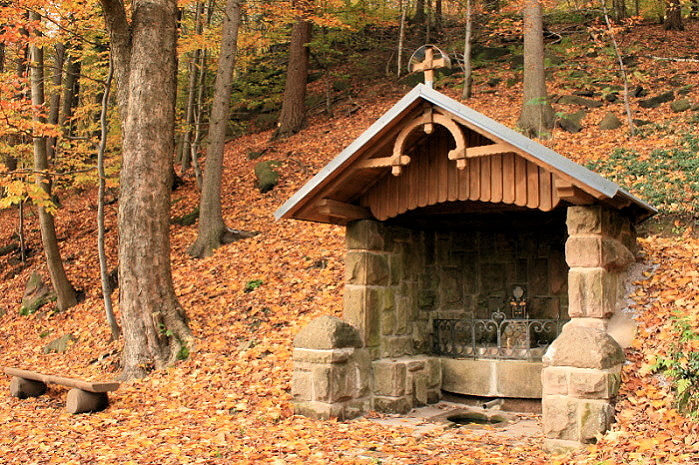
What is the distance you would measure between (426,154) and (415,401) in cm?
289

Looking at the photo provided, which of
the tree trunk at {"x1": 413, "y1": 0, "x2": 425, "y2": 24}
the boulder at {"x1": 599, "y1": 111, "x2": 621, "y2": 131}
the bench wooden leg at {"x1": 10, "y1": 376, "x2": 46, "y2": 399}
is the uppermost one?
the tree trunk at {"x1": 413, "y1": 0, "x2": 425, "y2": 24}

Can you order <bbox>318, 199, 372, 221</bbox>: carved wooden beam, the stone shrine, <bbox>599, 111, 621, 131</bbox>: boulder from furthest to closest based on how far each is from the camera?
<bbox>599, 111, 621, 131</bbox>: boulder
<bbox>318, 199, 372, 221</bbox>: carved wooden beam
the stone shrine

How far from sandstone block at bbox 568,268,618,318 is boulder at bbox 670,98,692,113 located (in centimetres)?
899

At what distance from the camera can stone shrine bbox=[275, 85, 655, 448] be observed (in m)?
5.62

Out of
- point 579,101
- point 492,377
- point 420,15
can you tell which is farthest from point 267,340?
point 420,15

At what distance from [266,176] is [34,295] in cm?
563

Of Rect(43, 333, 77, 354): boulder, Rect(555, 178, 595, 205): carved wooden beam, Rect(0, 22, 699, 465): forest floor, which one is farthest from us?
Rect(43, 333, 77, 354): boulder

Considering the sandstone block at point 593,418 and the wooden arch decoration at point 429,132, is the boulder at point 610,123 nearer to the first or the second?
the wooden arch decoration at point 429,132

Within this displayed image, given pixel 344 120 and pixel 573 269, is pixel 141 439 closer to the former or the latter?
pixel 573 269

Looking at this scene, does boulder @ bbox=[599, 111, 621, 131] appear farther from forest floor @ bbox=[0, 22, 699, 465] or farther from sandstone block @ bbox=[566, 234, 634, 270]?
sandstone block @ bbox=[566, 234, 634, 270]

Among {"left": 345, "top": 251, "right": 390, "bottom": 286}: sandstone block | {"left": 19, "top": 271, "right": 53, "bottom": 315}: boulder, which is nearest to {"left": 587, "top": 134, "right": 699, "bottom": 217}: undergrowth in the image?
{"left": 345, "top": 251, "right": 390, "bottom": 286}: sandstone block

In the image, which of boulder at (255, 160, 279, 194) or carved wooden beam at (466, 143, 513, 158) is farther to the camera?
boulder at (255, 160, 279, 194)

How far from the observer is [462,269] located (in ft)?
29.2

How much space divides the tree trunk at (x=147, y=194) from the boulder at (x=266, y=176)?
217 inches
